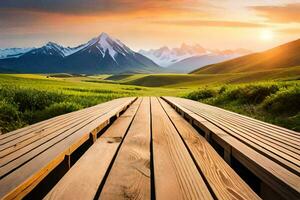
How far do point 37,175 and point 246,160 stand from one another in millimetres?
1892

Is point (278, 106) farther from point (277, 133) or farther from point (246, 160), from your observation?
point (246, 160)

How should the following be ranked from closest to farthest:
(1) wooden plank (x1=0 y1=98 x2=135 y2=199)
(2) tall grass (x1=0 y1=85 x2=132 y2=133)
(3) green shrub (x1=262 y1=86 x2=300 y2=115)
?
(1) wooden plank (x1=0 y1=98 x2=135 y2=199) < (2) tall grass (x1=0 y1=85 x2=132 y2=133) < (3) green shrub (x1=262 y1=86 x2=300 y2=115)

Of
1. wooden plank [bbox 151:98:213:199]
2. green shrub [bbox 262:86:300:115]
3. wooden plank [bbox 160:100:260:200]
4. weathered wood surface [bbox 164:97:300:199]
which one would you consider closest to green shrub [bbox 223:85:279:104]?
green shrub [bbox 262:86:300:115]

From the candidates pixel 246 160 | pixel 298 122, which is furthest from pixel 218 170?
pixel 298 122

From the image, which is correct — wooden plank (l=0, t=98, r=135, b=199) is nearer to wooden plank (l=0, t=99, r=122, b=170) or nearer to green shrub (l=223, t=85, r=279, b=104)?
wooden plank (l=0, t=99, r=122, b=170)

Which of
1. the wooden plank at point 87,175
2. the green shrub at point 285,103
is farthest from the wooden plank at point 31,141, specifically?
the green shrub at point 285,103

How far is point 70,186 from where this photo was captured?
2.22 metres

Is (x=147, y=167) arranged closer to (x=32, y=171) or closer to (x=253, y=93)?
(x=32, y=171)

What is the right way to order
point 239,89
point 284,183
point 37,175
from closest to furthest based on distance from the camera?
1. point 284,183
2. point 37,175
3. point 239,89

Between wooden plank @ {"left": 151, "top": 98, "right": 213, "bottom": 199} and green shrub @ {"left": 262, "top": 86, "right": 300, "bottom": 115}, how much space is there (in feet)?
26.8

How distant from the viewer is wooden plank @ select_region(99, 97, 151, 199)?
212 cm

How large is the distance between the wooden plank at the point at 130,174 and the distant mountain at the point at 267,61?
10695 cm

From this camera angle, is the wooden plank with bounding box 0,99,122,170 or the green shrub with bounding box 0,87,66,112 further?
the green shrub with bounding box 0,87,66,112

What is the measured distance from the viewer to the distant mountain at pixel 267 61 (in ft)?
347
